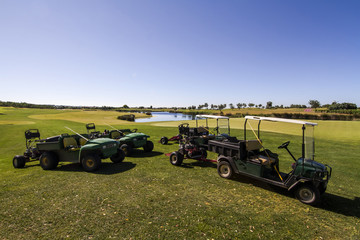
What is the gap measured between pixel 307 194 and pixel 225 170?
311cm

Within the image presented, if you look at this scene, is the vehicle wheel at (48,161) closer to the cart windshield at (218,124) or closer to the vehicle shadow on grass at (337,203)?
the cart windshield at (218,124)

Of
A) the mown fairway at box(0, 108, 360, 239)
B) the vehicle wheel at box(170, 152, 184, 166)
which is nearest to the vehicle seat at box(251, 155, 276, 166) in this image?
the mown fairway at box(0, 108, 360, 239)

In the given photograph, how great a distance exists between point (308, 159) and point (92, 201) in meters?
7.52

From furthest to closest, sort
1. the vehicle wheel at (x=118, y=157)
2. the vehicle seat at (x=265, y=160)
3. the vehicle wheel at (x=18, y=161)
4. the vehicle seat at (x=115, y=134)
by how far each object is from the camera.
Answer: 1. the vehicle seat at (x=115, y=134)
2. the vehicle wheel at (x=118, y=157)
3. the vehicle wheel at (x=18, y=161)
4. the vehicle seat at (x=265, y=160)

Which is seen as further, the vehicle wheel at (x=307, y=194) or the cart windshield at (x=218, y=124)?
the cart windshield at (x=218, y=124)

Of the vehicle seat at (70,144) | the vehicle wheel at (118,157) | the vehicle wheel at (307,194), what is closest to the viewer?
the vehicle wheel at (307,194)

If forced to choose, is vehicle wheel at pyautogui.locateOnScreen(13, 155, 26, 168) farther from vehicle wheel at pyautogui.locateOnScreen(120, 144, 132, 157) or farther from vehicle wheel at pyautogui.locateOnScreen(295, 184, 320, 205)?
vehicle wheel at pyautogui.locateOnScreen(295, 184, 320, 205)

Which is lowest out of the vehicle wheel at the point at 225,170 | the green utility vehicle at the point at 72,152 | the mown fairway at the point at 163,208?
the mown fairway at the point at 163,208

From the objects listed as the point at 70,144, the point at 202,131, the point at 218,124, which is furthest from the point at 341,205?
the point at 70,144

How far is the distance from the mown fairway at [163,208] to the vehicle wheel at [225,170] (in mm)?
289

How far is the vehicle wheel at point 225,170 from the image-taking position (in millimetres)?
7723

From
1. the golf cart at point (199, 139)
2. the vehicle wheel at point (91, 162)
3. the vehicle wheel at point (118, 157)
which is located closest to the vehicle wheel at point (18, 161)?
the vehicle wheel at point (91, 162)

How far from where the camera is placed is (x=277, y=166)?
7227 millimetres

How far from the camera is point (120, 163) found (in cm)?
1034
